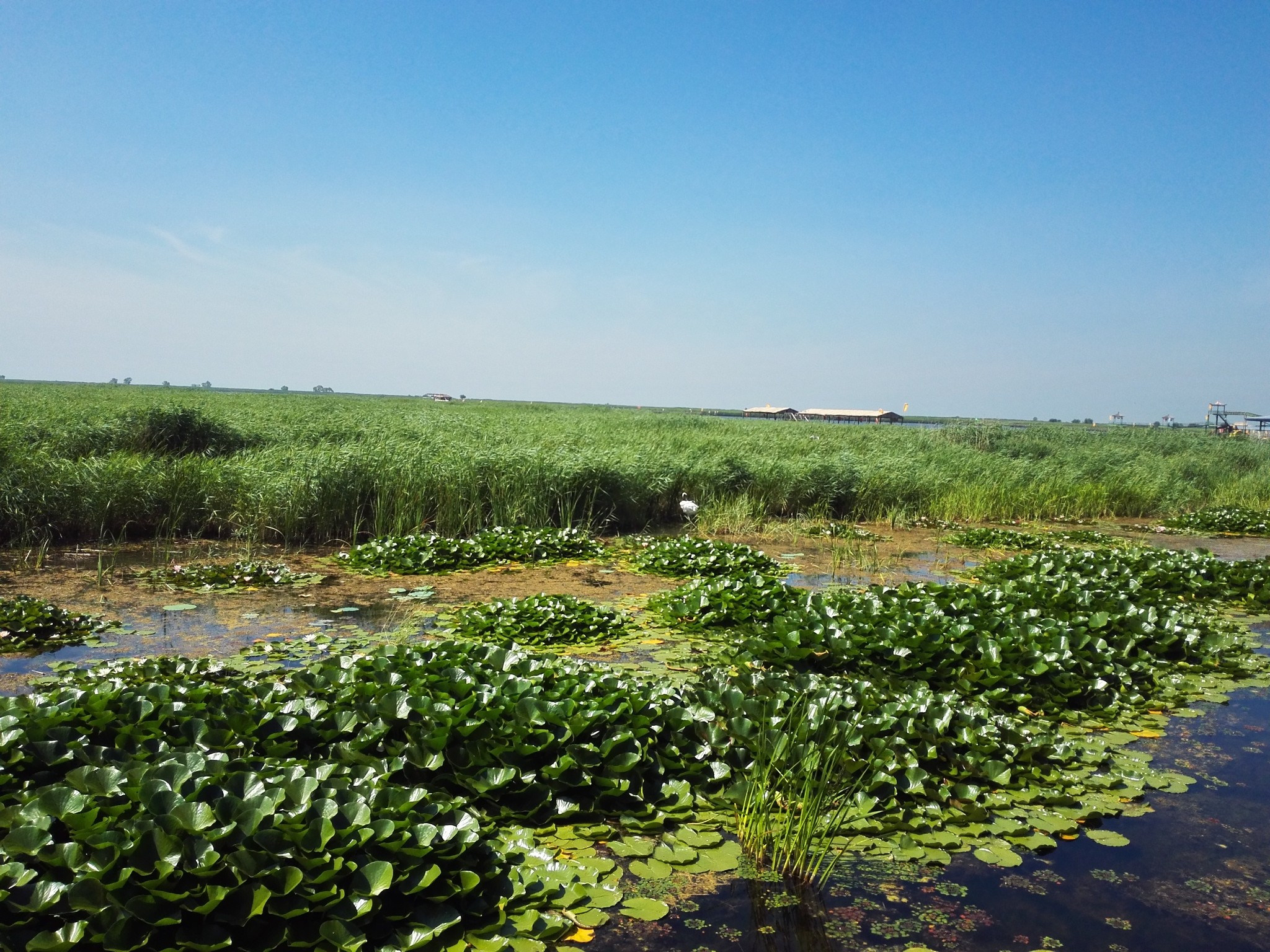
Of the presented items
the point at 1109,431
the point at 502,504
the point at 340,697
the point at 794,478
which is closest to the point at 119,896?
the point at 340,697

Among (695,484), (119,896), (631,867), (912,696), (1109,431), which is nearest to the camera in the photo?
(119,896)

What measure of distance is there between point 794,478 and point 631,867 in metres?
11.1

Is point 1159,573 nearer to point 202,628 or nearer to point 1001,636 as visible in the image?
point 1001,636

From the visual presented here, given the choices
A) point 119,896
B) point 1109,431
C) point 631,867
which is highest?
point 1109,431

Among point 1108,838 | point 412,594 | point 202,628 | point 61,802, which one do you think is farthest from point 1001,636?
point 202,628

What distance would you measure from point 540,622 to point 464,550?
10.2 feet

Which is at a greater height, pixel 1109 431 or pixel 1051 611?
pixel 1109 431

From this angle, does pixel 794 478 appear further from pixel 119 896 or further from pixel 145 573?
pixel 119 896

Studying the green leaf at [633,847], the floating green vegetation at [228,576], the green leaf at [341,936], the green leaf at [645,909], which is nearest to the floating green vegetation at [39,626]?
the floating green vegetation at [228,576]

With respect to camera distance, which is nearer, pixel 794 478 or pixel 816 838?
pixel 816 838

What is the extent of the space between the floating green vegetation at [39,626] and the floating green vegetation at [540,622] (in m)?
2.76

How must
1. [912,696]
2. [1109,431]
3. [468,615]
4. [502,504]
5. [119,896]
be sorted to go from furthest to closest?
[1109,431] < [502,504] < [468,615] < [912,696] < [119,896]

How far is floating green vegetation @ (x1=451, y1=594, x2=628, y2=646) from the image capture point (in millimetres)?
6348

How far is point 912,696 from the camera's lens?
4664 mm
